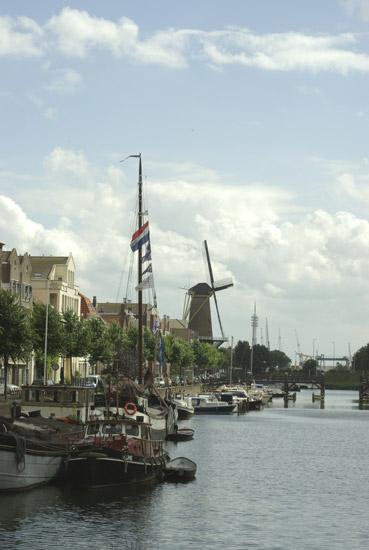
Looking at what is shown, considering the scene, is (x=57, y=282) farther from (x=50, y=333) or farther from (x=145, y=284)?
(x=145, y=284)

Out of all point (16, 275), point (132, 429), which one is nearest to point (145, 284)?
point (132, 429)

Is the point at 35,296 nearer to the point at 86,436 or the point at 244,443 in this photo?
the point at 244,443

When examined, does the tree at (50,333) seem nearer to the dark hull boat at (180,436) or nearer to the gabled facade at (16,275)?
the gabled facade at (16,275)

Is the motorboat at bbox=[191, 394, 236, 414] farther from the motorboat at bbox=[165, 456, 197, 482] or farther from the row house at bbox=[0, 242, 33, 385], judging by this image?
the motorboat at bbox=[165, 456, 197, 482]

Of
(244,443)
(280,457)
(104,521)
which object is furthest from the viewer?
(244,443)

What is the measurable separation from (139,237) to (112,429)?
37.6m

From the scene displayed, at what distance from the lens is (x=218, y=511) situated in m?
62.1

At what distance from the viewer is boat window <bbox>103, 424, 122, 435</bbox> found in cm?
6825

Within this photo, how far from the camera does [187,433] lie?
111500 millimetres

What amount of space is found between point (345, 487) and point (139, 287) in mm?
35052

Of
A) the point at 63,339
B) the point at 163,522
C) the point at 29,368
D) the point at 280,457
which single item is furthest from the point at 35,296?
the point at 163,522

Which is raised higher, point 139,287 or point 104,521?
point 139,287

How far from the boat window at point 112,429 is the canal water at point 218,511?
13.0ft

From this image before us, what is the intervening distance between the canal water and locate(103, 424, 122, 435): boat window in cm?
397
